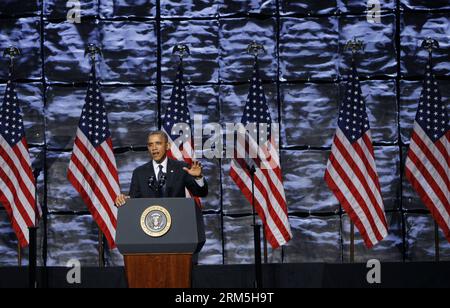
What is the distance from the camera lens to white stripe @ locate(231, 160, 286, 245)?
9695 millimetres

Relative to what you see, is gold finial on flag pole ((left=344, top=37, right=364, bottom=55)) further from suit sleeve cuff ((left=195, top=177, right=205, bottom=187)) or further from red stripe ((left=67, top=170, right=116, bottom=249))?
suit sleeve cuff ((left=195, top=177, right=205, bottom=187))

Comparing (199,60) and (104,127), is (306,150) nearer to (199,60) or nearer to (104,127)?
(199,60)

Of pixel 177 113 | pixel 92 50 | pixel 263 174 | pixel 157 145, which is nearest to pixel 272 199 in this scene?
pixel 263 174

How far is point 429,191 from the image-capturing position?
31.4ft

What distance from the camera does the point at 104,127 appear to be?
9.84 metres

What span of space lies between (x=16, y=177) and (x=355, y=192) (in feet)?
12.9

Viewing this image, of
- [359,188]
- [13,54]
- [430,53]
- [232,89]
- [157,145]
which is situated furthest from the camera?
[232,89]

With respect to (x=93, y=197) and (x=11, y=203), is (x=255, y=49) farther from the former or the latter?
(x=11, y=203)

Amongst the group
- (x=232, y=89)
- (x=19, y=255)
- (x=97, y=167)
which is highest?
(x=232, y=89)

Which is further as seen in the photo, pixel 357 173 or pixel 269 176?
pixel 269 176

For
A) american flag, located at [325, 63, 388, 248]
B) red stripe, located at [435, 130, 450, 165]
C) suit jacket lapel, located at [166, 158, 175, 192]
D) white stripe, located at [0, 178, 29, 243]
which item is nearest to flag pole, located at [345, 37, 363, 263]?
american flag, located at [325, 63, 388, 248]
